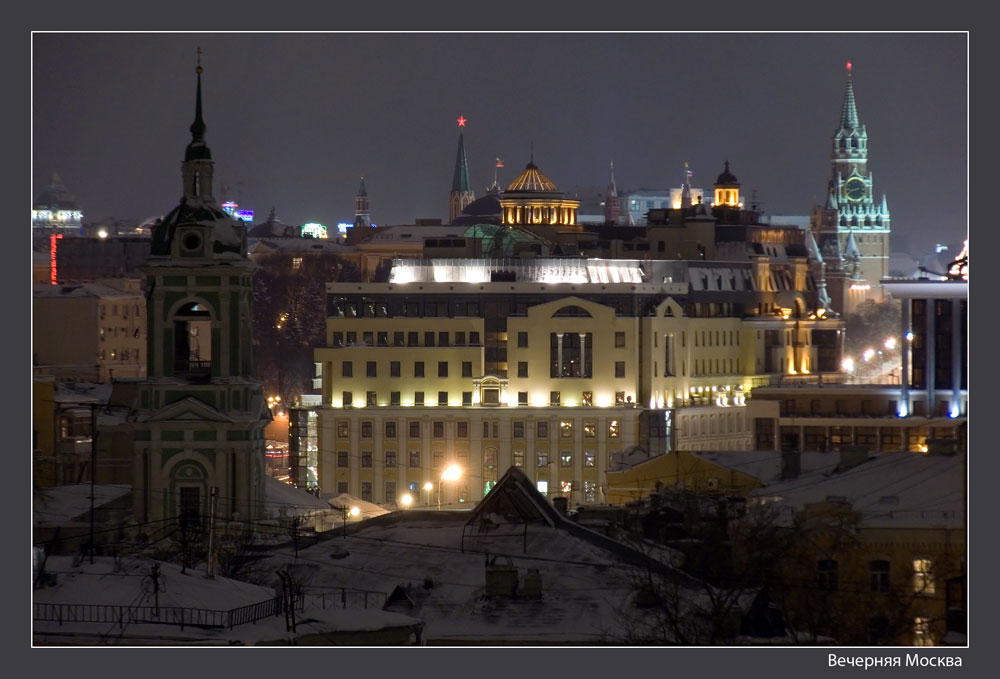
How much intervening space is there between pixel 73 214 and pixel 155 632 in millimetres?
55196

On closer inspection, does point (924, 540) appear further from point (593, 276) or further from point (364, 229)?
point (364, 229)

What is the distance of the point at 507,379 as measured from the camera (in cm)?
9619

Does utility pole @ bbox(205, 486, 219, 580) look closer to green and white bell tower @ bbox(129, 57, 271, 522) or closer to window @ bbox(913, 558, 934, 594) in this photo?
green and white bell tower @ bbox(129, 57, 271, 522)

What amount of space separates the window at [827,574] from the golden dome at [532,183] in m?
81.5

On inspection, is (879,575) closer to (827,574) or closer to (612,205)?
(827,574)

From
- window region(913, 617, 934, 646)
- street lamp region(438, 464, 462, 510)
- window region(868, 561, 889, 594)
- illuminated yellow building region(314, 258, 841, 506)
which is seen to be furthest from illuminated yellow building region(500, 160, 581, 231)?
window region(913, 617, 934, 646)

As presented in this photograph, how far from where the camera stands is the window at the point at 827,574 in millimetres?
48094

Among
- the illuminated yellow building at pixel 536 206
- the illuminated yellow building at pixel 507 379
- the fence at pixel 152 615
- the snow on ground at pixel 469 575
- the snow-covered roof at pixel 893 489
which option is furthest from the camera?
the illuminated yellow building at pixel 536 206

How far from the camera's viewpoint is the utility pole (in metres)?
44.8

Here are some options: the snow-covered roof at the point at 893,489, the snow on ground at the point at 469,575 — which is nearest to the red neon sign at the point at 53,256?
the snow-covered roof at the point at 893,489

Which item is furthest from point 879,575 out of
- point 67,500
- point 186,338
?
point 67,500

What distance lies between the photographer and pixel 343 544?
49.8m

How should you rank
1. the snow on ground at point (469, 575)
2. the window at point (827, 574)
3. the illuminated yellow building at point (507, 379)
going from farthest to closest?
the illuminated yellow building at point (507, 379)
the window at point (827, 574)
the snow on ground at point (469, 575)

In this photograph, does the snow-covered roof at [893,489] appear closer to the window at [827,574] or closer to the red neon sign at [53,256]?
the window at [827,574]
